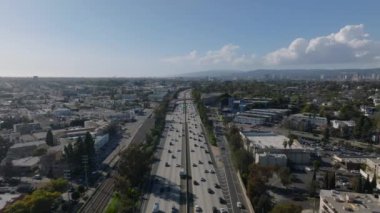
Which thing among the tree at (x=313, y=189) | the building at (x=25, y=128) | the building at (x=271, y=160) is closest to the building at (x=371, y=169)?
the tree at (x=313, y=189)

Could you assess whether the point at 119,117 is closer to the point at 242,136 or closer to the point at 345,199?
the point at 242,136

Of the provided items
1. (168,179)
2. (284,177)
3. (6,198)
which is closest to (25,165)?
(6,198)

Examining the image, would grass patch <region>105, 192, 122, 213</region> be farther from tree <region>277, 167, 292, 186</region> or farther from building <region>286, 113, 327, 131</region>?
building <region>286, 113, 327, 131</region>

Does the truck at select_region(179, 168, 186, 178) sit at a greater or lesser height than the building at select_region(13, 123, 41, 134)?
lesser

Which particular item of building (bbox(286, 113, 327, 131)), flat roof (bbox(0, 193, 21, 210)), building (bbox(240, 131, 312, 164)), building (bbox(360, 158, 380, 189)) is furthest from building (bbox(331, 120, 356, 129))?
flat roof (bbox(0, 193, 21, 210))

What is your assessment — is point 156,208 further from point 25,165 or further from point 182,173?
point 25,165

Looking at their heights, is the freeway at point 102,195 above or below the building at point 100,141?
below

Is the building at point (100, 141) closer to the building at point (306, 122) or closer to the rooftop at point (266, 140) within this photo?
the rooftop at point (266, 140)

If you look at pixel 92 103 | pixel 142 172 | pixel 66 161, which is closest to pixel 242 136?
pixel 142 172
